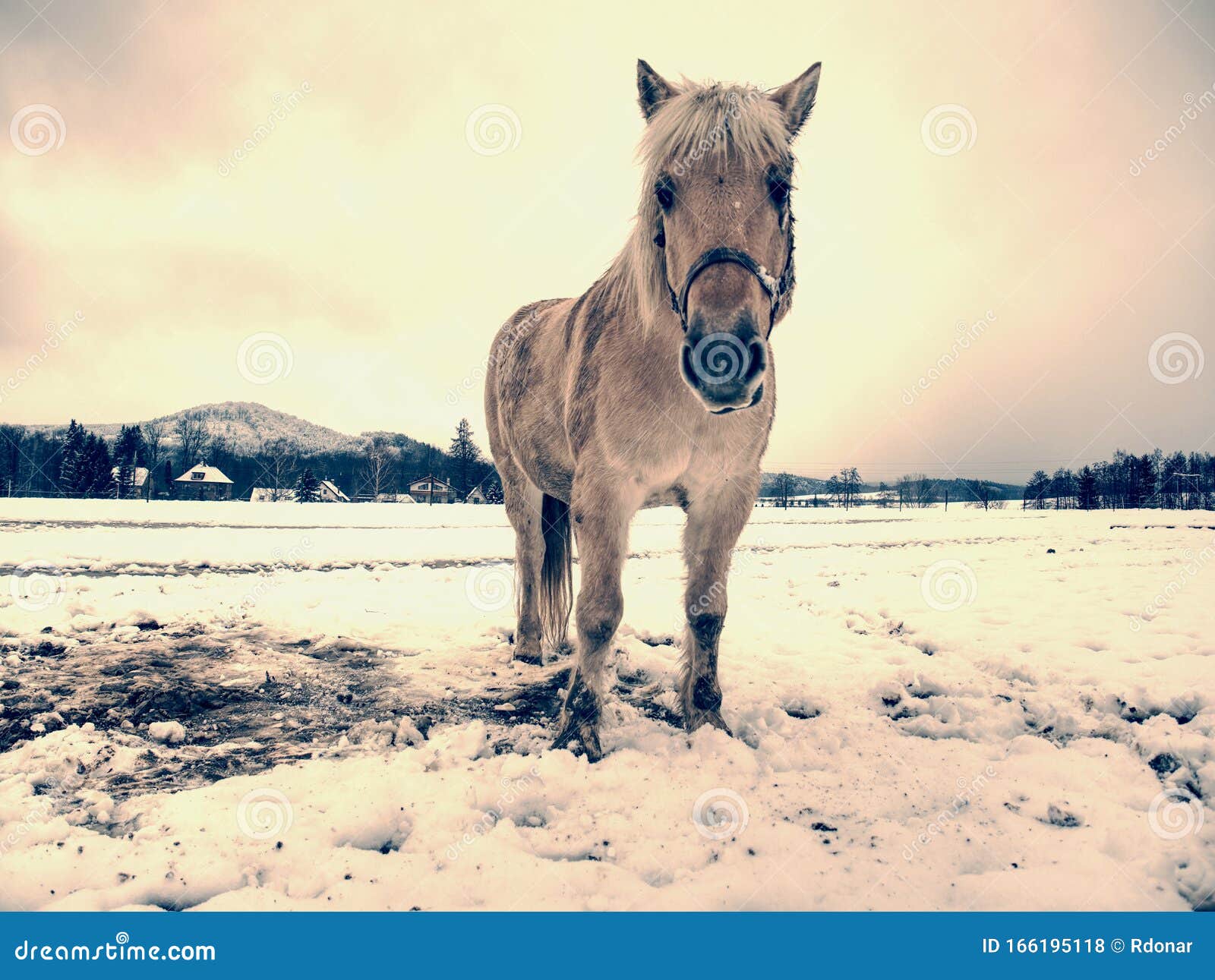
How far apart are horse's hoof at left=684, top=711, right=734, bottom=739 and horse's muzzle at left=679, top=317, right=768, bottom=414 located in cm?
204

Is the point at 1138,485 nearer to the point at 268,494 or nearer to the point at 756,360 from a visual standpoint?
the point at 756,360

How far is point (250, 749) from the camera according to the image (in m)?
3.12

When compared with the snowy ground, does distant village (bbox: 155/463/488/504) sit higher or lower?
higher

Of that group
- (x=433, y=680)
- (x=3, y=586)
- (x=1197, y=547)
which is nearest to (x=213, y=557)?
(x=3, y=586)

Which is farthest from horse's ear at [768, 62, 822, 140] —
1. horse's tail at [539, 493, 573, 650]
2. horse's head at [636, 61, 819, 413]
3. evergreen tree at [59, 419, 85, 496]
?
evergreen tree at [59, 419, 85, 496]

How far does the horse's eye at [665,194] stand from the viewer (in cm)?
275

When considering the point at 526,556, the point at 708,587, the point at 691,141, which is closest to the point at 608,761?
the point at 708,587

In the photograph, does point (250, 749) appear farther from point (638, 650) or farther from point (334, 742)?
point (638, 650)

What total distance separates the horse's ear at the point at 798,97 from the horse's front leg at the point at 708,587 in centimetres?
199

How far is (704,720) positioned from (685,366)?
87.2 inches

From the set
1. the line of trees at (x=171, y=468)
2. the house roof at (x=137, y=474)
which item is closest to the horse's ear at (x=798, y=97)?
the line of trees at (x=171, y=468)

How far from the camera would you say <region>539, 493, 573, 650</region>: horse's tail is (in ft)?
16.4

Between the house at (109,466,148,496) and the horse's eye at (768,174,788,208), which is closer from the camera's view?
the horse's eye at (768,174,788,208)

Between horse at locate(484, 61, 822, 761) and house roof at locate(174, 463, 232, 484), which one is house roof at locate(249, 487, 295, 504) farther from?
horse at locate(484, 61, 822, 761)
